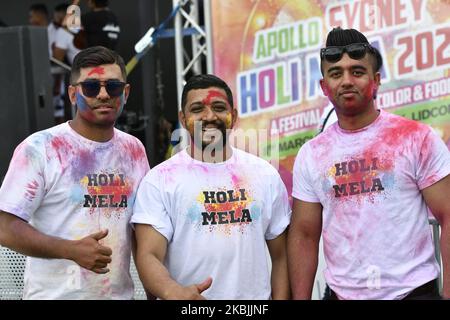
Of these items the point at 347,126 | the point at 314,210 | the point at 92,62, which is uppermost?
the point at 92,62

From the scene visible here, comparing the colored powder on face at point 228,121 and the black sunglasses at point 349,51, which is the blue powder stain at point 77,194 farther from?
the black sunglasses at point 349,51

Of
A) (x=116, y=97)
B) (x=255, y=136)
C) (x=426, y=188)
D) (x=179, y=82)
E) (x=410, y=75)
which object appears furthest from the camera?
(x=179, y=82)

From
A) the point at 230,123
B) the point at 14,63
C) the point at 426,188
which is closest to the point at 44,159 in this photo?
the point at 230,123

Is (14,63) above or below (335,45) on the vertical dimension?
above

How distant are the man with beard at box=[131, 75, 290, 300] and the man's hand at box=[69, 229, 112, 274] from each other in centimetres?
17

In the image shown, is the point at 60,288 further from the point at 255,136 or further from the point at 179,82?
the point at 179,82

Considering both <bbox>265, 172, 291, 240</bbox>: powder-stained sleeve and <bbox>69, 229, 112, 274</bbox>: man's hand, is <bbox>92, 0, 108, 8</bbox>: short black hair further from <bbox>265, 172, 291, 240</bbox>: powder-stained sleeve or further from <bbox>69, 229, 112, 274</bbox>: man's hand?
<bbox>69, 229, 112, 274</bbox>: man's hand

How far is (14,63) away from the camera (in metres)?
6.50

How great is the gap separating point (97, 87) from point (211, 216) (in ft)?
2.64

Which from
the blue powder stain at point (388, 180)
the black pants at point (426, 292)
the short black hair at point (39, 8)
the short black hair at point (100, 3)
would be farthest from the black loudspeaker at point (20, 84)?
the short black hair at point (39, 8)

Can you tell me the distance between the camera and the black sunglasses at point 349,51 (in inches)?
154

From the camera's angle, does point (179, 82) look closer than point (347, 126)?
No

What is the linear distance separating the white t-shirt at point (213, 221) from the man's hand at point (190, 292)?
0.57ft

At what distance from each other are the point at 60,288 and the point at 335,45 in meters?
1.63
